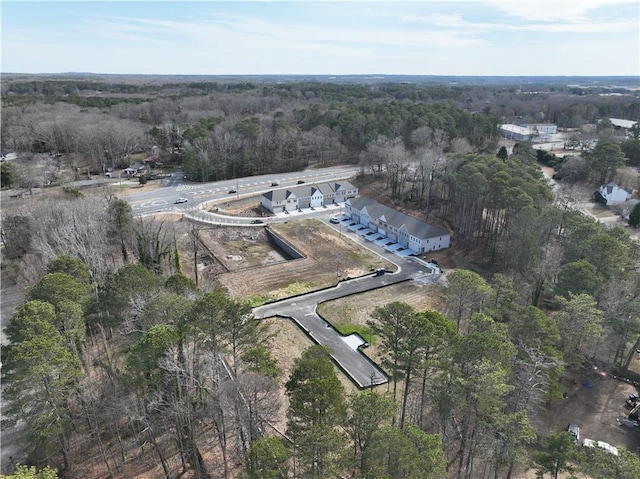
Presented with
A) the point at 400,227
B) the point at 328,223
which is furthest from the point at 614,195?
the point at 328,223

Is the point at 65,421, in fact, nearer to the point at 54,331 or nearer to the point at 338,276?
the point at 54,331

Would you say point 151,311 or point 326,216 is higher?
point 151,311

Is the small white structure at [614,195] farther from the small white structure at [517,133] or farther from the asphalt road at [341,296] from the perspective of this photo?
the small white structure at [517,133]

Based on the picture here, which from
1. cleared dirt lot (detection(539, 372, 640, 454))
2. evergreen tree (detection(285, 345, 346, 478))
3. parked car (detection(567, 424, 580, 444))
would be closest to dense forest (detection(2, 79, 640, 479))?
evergreen tree (detection(285, 345, 346, 478))

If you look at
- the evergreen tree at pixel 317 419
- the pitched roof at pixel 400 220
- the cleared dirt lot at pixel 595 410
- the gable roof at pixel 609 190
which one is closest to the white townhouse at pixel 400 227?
the pitched roof at pixel 400 220

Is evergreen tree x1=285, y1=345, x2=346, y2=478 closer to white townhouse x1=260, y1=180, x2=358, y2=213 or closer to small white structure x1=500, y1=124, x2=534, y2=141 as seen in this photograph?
white townhouse x1=260, y1=180, x2=358, y2=213

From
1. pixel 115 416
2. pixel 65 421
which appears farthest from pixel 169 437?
pixel 65 421
